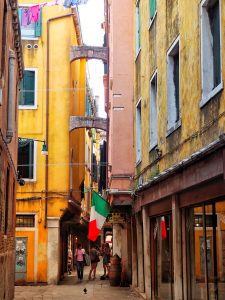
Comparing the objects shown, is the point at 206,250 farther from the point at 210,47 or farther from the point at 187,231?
the point at 210,47

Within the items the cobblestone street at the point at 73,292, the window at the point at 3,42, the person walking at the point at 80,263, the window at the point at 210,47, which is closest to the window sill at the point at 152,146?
the window at the point at 3,42

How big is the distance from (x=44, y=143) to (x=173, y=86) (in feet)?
44.1

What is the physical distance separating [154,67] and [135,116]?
4612 millimetres

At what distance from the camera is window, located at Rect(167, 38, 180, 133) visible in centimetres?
1287

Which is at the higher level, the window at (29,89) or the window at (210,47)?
the window at (29,89)

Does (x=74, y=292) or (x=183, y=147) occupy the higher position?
(x=183, y=147)

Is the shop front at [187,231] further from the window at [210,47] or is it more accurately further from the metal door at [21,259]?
the metal door at [21,259]

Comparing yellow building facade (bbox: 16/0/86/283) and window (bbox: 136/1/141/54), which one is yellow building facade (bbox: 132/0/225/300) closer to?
window (bbox: 136/1/141/54)

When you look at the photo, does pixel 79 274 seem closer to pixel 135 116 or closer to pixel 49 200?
pixel 49 200

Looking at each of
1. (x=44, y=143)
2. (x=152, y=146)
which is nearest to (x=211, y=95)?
(x=152, y=146)

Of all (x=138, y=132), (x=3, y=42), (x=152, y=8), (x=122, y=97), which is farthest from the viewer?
(x=122, y=97)

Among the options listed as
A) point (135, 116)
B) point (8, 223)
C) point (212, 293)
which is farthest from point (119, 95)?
point (212, 293)

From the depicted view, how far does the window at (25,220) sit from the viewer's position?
2578 centimetres

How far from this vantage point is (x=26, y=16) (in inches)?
998
